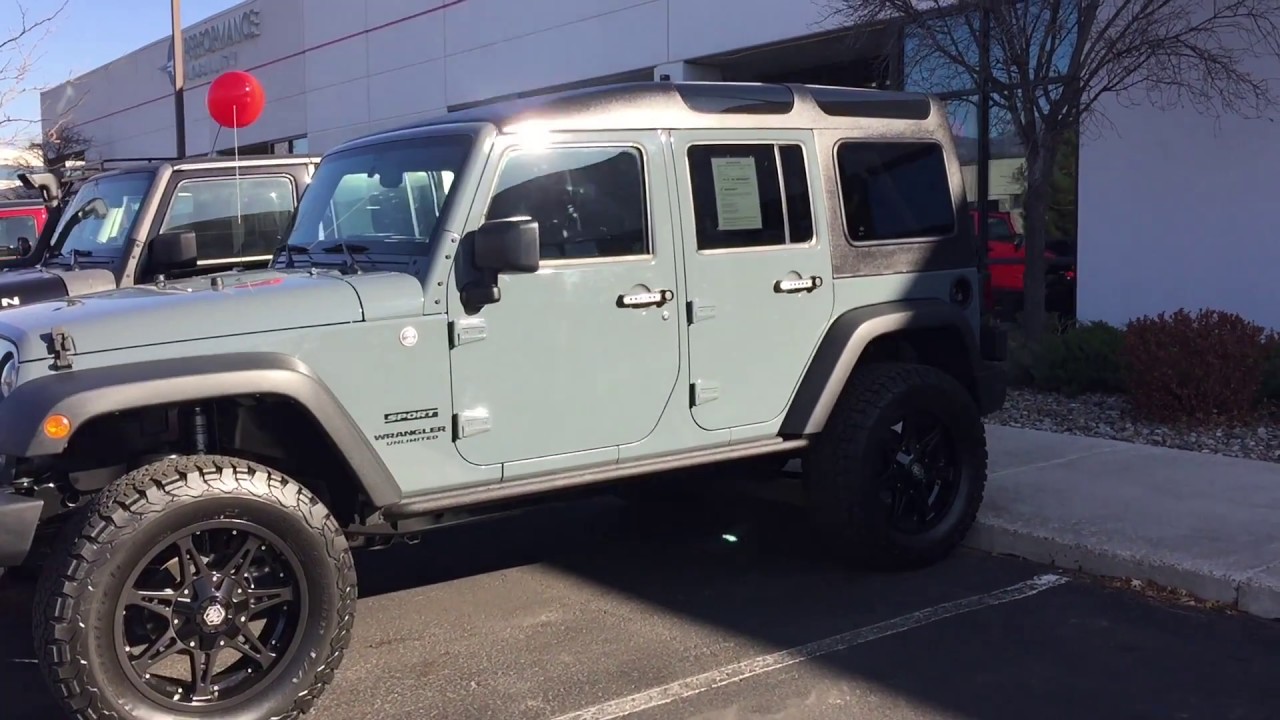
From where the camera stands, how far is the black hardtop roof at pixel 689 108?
4797mm

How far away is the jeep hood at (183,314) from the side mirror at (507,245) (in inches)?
18.8

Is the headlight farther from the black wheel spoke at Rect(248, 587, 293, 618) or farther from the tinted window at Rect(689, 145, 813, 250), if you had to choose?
the tinted window at Rect(689, 145, 813, 250)

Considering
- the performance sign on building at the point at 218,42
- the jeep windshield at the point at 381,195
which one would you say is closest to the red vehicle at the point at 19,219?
the jeep windshield at the point at 381,195

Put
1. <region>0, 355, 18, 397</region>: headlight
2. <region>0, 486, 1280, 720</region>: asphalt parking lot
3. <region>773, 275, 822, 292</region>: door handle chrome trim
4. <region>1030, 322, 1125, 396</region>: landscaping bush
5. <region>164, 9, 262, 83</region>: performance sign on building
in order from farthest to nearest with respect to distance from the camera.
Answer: <region>164, 9, 262, 83</region>: performance sign on building
<region>1030, 322, 1125, 396</region>: landscaping bush
<region>773, 275, 822, 292</region>: door handle chrome trim
<region>0, 486, 1280, 720</region>: asphalt parking lot
<region>0, 355, 18, 397</region>: headlight

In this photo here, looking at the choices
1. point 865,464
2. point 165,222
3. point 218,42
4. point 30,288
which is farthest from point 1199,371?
point 218,42

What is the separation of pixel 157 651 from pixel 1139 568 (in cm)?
410

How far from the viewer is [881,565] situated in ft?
18.5

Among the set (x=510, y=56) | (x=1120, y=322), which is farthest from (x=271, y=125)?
(x=1120, y=322)

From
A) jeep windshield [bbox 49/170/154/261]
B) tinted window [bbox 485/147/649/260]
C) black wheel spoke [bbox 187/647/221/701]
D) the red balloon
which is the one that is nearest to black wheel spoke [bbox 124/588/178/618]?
black wheel spoke [bbox 187/647/221/701]

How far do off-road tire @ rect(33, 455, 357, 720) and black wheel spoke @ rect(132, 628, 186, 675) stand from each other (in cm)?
7

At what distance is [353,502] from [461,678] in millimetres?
775

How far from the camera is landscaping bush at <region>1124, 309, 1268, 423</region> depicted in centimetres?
827

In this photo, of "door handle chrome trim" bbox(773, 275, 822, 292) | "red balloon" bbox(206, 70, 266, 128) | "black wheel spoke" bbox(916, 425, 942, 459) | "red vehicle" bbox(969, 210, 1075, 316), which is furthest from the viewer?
"red vehicle" bbox(969, 210, 1075, 316)

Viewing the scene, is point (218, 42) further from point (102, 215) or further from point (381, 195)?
point (381, 195)
